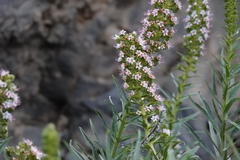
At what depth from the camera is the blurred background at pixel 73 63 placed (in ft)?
9.52

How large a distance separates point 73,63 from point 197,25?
70.5 inches

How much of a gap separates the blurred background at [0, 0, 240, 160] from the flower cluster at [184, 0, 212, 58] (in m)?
1.42

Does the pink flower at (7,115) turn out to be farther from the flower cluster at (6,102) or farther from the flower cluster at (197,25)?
the flower cluster at (197,25)

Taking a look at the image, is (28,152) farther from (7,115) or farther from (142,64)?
(142,64)

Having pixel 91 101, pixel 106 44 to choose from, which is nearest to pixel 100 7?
pixel 106 44

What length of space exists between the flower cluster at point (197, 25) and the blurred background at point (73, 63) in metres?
1.42

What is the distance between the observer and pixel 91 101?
3.02 m

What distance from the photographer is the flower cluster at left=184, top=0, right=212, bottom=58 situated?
1.37m

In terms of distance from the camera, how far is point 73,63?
3.04 meters

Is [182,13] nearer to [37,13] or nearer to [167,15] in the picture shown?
[37,13]

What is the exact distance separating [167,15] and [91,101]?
6.60ft

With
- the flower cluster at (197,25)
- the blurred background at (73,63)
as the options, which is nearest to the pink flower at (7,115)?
the flower cluster at (197,25)

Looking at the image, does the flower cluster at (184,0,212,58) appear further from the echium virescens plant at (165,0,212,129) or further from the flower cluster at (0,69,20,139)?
the flower cluster at (0,69,20,139)

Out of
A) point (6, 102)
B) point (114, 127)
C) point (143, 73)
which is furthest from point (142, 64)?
point (6, 102)
